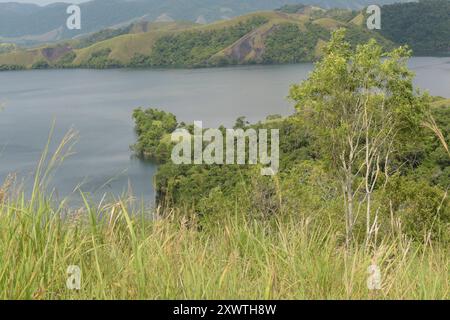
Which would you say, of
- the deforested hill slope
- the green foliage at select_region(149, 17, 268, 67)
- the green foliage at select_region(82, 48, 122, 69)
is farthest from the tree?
the green foliage at select_region(82, 48, 122, 69)

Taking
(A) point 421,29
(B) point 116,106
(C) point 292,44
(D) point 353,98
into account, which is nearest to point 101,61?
(C) point 292,44

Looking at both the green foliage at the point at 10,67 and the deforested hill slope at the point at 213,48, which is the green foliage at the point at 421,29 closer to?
the deforested hill slope at the point at 213,48

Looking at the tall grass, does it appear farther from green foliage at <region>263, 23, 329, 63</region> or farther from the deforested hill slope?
the deforested hill slope

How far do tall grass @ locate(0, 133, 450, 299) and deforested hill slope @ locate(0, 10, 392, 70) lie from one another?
17147 centimetres

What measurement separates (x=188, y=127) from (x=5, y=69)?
12963cm

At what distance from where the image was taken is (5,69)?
606 feet

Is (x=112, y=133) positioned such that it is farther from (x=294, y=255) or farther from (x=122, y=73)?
(x=122, y=73)

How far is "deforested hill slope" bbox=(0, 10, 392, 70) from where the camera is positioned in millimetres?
177000

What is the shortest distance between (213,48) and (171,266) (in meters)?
188

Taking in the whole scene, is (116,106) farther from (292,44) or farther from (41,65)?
(41,65)

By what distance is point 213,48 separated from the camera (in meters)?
187

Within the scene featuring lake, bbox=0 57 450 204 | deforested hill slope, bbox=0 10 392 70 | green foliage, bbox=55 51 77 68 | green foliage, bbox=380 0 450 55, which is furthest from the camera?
green foliage, bbox=55 51 77 68

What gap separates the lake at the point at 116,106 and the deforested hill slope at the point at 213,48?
17.6 metres
